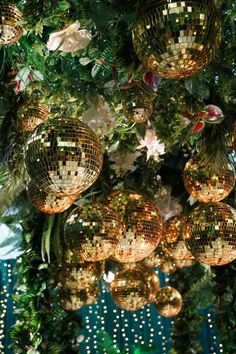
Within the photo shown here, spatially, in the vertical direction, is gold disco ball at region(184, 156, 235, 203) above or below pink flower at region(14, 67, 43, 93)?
below

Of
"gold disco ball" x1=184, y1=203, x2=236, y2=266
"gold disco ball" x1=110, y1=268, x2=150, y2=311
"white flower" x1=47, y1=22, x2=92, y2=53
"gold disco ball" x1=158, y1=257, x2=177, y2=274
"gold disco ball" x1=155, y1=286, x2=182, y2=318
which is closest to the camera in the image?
"white flower" x1=47, y1=22, x2=92, y2=53

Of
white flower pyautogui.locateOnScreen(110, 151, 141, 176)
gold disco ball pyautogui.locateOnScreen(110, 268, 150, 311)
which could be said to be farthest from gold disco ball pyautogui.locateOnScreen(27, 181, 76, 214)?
gold disco ball pyautogui.locateOnScreen(110, 268, 150, 311)

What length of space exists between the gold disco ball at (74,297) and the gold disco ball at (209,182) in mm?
917

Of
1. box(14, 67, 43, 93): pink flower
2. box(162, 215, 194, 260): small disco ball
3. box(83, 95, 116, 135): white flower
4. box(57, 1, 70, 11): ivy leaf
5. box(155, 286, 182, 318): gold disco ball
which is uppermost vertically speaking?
box(57, 1, 70, 11): ivy leaf

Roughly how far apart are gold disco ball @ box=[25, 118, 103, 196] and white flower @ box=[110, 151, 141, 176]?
3.15 feet

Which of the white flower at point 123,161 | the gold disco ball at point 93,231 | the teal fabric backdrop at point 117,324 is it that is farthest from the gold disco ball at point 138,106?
the teal fabric backdrop at point 117,324

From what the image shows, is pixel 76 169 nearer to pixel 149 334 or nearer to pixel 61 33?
pixel 61 33

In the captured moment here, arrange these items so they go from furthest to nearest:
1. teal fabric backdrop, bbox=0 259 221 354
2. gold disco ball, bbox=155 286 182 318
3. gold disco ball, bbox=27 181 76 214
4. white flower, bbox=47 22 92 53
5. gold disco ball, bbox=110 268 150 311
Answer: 1. teal fabric backdrop, bbox=0 259 221 354
2. gold disco ball, bbox=155 286 182 318
3. gold disco ball, bbox=110 268 150 311
4. gold disco ball, bbox=27 181 76 214
5. white flower, bbox=47 22 92 53

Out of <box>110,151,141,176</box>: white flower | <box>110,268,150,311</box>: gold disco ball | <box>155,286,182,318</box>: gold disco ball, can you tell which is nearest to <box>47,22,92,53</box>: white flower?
<box>110,151,141,176</box>: white flower

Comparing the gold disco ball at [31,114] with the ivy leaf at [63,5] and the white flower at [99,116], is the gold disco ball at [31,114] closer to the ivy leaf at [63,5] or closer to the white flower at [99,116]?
the white flower at [99,116]

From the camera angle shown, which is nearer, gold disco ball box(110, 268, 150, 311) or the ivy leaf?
the ivy leaf

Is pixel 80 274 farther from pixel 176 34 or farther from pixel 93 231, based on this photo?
A: pixel 176 34

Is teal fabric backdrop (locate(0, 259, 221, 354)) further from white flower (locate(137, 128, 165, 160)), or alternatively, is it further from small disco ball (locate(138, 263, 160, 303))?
white flower (locate(137, 128, 165, 160))

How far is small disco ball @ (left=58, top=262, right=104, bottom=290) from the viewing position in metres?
2.57
